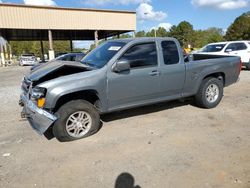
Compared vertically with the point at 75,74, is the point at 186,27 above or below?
above

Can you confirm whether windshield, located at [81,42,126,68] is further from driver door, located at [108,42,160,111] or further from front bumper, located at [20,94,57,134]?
front bumper, located at [20,94,57,134]

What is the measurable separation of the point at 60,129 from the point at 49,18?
2475 cm

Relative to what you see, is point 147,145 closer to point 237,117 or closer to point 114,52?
point 114,52

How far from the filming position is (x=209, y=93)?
6438 millimetres

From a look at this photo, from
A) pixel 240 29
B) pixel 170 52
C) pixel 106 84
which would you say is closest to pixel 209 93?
pixel 170 52

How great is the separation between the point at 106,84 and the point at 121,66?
1.48ft

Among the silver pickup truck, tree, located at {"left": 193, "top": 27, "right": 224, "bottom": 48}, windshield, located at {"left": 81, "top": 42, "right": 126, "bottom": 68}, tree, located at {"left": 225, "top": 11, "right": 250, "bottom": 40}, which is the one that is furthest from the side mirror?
tree, located at {"left": 193, "top": 27, "right": 224, "bottom": 48}

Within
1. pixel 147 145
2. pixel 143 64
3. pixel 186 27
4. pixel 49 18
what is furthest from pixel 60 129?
pixel 186 27

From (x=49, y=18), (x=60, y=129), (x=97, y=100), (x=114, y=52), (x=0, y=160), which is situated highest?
(x=49, y=18)

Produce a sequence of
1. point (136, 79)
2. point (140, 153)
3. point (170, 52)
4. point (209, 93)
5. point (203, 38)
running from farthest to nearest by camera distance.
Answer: point (203, 38)
point (209, 93)
point (170, 52)
point (136, 79)
point (140, 153)

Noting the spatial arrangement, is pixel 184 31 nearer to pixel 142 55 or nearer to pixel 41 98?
pixel 142 55

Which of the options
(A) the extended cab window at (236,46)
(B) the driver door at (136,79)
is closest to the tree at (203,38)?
(A) the extended cab window at (236,46)

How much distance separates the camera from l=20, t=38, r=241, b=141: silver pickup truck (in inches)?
173

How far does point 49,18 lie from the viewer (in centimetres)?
2652
